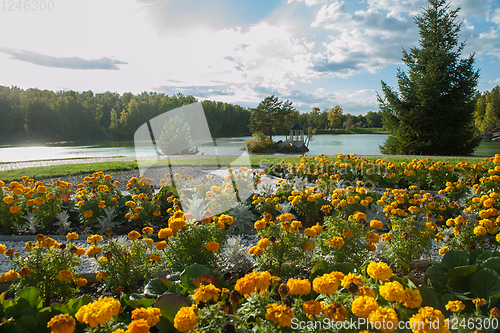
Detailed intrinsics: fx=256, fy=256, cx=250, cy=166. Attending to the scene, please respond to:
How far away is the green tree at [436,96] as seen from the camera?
14086mm

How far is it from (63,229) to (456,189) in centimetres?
593

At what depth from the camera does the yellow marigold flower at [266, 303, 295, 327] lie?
107cm

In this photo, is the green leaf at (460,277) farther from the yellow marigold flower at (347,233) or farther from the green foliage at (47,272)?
the green foliage at (47,272)

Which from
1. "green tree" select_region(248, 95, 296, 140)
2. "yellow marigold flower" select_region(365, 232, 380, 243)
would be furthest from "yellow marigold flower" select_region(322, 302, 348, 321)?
"green tree" select_region(248, 95, 296, 140)

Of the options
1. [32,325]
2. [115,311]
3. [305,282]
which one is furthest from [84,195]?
[305,282]

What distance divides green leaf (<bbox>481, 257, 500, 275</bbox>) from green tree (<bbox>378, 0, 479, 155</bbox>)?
14.9 meters

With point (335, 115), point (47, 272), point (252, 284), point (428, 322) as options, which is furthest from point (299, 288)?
point (335, 115)

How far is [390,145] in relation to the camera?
15711 mm

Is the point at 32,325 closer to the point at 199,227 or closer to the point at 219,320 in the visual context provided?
the point at 219,320

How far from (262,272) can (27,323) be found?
4.05 ft

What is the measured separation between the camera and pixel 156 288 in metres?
1.78

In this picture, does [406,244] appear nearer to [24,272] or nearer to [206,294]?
[206,294]

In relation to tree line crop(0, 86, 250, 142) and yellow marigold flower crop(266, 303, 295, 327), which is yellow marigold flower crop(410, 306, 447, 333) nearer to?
yellow marigold flower crop(266, 303, 295, 327)

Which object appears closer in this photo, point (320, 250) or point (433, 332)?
point (433, 332)
